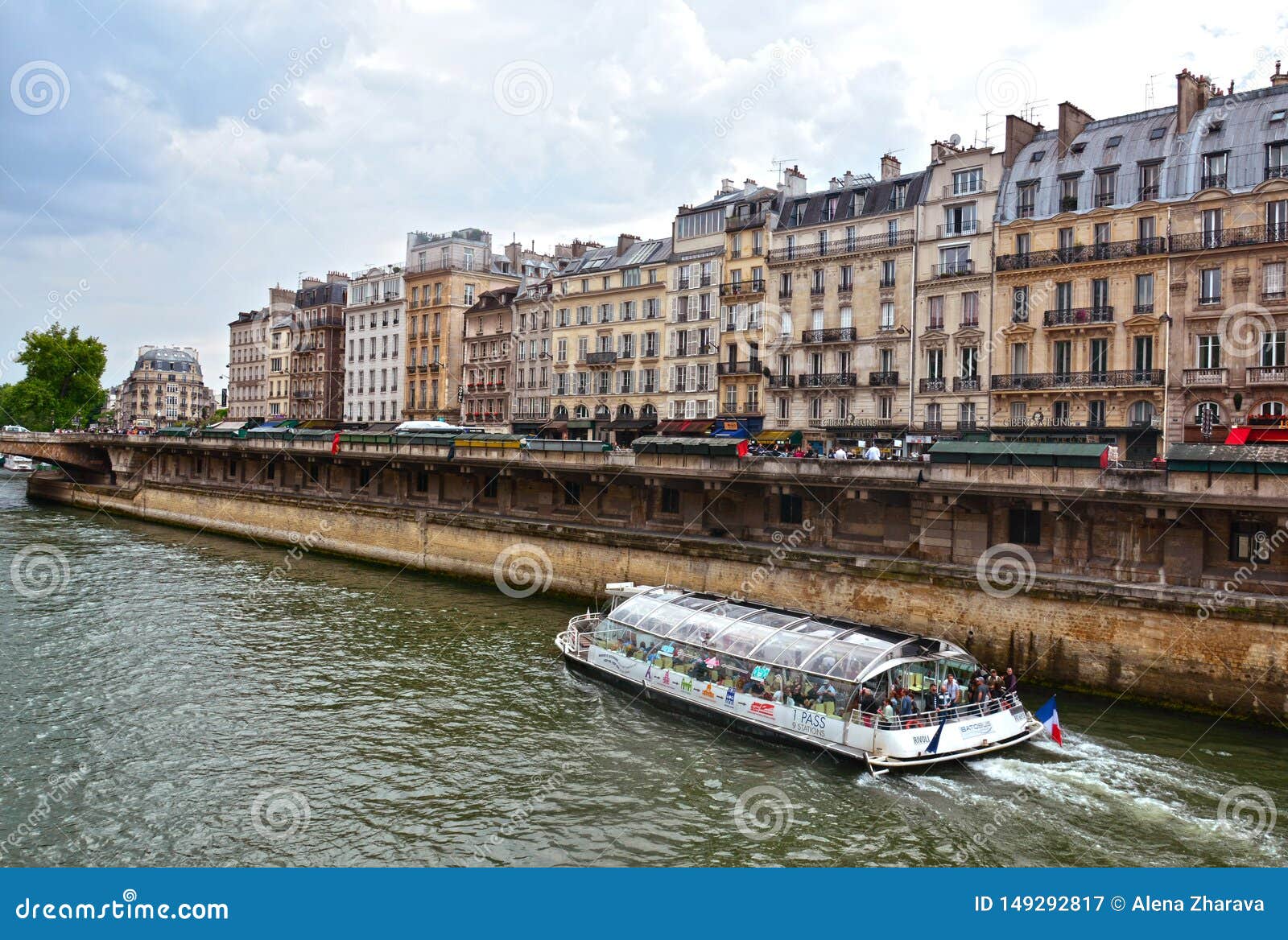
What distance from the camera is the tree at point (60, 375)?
105250 mm

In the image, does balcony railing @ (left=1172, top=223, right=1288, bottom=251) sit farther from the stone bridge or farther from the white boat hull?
the stone bridge

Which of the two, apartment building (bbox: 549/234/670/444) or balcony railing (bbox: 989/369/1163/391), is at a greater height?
apartment building (bbox: 549/234/670/444)

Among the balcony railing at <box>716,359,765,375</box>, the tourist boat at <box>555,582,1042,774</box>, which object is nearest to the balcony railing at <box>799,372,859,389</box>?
the balcony railing at <box>716,359,765,375</box>

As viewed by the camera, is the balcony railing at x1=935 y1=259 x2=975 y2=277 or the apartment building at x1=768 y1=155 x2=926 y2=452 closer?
the balcony railing at x1=935 y1=259 x2=975 y2=277

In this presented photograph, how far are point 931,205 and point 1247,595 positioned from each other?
30761 millimetres

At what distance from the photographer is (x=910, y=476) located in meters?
33.2

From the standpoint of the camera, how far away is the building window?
31.4 m

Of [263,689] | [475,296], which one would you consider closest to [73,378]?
[475,296]

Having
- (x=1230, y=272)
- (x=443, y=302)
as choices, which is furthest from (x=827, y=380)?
(x=443, y=302)

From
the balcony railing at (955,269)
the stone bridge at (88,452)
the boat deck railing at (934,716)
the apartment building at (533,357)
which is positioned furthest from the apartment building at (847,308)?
the stone bridge at (88,452)

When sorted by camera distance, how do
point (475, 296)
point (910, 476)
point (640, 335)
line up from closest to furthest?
point (910, 476), point (640, 335), point (475, 296)

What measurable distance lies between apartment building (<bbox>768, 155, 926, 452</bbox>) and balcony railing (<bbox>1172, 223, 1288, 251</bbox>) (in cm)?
1303

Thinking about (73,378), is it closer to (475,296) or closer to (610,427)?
(475,296)

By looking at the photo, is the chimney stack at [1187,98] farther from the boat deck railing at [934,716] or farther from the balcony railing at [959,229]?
the boat deck railing at [934,716]
